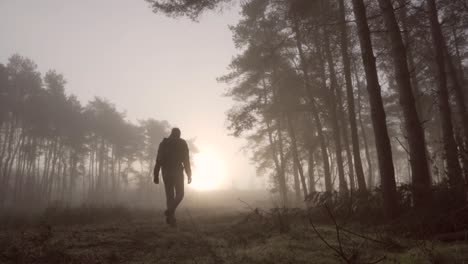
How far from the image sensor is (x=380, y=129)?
5.39 m

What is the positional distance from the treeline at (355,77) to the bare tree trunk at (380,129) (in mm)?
17

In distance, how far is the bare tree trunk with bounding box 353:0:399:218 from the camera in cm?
496

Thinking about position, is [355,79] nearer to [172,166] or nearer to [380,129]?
[380,129]

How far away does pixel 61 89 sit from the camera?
31828 millimetres

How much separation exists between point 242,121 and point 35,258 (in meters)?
13.8

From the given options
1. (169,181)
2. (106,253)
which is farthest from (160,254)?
(169,181)


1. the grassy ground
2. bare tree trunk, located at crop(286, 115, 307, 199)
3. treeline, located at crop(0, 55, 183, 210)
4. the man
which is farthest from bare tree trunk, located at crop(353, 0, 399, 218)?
treeline, located at crop(0, 55, 183, 210)

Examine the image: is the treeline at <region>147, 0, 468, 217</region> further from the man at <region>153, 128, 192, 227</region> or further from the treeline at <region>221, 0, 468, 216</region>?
the man at <region>153, 128, 192, 227</region>

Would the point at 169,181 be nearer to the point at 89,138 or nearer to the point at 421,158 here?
the point at 421,158

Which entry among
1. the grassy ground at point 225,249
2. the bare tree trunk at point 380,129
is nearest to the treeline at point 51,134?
the grassy ground at point 225,249

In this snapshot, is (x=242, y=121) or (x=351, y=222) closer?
Result: (x=351, y=222)

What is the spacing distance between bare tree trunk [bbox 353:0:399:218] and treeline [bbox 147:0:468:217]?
17mm

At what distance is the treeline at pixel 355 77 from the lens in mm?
5645

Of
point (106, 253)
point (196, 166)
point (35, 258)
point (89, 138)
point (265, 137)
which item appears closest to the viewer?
point (35, 258)
